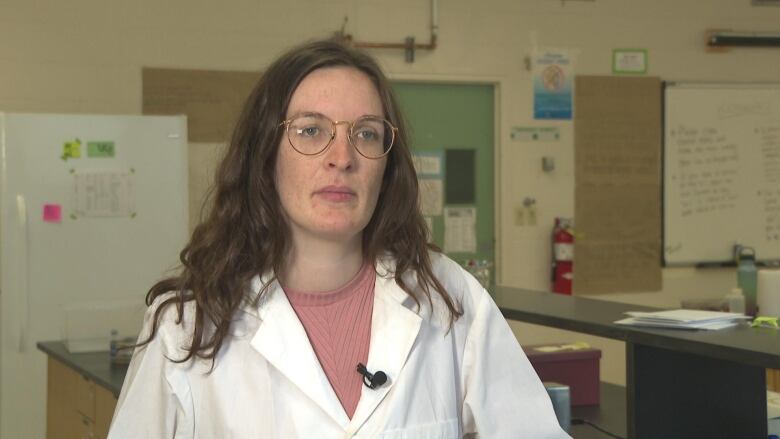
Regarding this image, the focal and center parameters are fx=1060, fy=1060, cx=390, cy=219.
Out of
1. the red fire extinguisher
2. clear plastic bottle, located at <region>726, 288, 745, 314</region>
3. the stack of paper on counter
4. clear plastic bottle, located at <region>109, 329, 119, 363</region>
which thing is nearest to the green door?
the red fire extinguisher

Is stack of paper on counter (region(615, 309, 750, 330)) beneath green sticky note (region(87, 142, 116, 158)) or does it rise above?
Answer: beneath

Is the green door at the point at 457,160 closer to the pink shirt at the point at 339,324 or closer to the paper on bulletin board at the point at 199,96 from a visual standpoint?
the paper on bulletin board at the point at 199,96

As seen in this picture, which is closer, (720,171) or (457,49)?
(457,49)

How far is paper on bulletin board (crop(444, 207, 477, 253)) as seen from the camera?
5535 millimetres

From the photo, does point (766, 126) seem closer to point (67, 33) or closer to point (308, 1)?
point (308, 1)

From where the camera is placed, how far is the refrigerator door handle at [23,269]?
4.30m

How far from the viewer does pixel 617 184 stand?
5859mm

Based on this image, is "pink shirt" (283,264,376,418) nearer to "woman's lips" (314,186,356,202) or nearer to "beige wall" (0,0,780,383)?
"woman's lips" (314,186,356,202)

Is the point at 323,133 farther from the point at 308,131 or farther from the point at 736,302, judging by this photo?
the point at 736,302

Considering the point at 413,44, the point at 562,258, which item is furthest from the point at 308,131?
the point at 562,258

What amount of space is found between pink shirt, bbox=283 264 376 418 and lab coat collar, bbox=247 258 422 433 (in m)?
0.02

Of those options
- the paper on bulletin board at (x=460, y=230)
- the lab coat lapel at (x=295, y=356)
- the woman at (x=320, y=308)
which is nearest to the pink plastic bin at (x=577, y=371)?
the woman at (x=320, y=308)

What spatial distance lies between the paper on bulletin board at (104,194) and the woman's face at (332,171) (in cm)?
310

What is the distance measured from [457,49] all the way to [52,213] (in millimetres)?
2236
